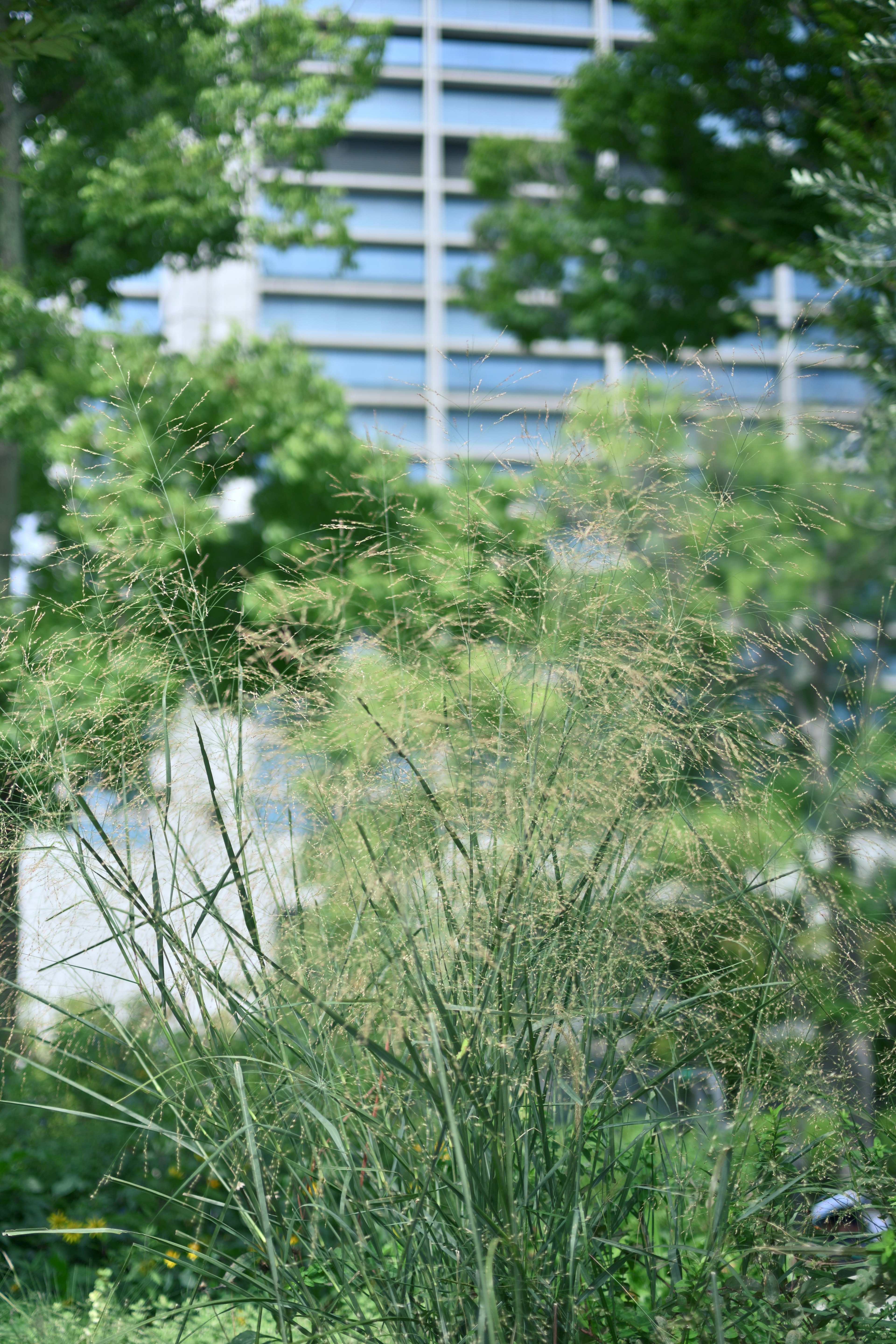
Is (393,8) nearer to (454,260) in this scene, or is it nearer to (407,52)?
(407,52)

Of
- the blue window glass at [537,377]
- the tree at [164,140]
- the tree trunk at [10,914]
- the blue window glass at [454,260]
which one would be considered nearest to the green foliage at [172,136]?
the tree at [164,140]

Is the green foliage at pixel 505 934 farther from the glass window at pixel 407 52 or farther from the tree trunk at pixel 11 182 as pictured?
the glass window at pixel 407 52

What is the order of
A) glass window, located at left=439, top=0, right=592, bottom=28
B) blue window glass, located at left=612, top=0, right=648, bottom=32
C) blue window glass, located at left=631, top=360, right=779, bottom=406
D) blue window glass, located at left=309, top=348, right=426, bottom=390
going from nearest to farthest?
1. blue window glass, located at left=631, top=360, right=779, bottom=406
2. blue window glass, located at left=309, top=348, right=426, bottom=390
3. glass window, located at left=439, top=0, right=592, bottom=28
4. blue window glass, located at left=612, top=0, right=648, bottom=32

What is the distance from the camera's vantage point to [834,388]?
2389 cm

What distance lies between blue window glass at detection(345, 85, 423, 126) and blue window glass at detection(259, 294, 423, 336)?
4.78m

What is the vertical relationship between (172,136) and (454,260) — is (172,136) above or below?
below

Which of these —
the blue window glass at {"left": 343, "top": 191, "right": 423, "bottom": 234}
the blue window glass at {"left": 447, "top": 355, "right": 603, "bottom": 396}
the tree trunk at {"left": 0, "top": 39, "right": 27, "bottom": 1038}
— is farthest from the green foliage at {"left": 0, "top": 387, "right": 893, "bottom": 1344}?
the blue window glass at {"left": 343, "top": 191, "right": 423, "bottom": 234}

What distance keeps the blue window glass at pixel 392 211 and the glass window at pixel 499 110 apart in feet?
8.11

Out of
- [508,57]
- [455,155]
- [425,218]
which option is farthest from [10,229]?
[508,57]

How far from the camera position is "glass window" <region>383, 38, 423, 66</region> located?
27891mm

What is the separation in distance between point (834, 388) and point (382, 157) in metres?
13.3

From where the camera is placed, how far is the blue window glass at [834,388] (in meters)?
2.29

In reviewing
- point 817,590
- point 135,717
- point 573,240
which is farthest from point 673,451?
point 573,240

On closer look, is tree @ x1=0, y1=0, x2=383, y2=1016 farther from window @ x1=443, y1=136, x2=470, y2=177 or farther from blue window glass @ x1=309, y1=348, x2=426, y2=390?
window @ x1=443, y1=136, x2=470, y2=177
